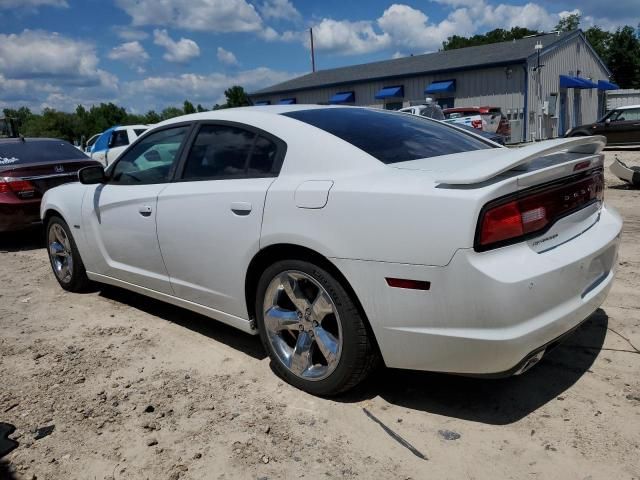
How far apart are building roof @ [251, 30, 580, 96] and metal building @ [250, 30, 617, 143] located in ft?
0.17

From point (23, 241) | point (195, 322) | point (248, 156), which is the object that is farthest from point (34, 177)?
point (248, 156)

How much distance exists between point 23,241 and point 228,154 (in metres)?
6.48

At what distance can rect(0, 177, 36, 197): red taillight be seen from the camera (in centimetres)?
701

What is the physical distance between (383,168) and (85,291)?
368 centimetres

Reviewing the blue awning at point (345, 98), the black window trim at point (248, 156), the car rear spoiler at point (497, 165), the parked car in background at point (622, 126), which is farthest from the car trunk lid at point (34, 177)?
the blue awning at point (345, 98)

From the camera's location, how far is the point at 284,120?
311 cm

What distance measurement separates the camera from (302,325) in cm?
286

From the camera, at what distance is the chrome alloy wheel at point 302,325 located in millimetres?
2725

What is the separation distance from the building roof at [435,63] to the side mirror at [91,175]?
965 inches

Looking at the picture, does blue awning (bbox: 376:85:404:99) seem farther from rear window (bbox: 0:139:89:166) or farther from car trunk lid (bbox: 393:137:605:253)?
car trunk lid (bbox: 393:137:605:253)

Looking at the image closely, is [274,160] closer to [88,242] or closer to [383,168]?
[383,168]

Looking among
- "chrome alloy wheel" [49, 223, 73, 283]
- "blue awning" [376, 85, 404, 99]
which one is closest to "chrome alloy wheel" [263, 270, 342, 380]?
"chrome alloy wheel" [49, 223, 73, 283]

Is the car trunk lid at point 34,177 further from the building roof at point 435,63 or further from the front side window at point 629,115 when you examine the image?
the building roof at point 435,63

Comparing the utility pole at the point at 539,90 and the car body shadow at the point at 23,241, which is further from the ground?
the utility pole at the point at 539,90
